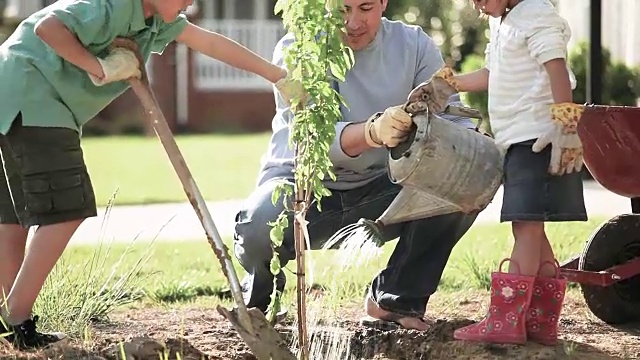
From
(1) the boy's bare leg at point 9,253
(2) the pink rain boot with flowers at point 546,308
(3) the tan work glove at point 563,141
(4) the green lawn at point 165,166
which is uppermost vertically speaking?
(3) the tan work glove at point 563,141

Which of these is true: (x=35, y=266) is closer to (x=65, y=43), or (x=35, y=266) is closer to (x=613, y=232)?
(x=65, y=43)

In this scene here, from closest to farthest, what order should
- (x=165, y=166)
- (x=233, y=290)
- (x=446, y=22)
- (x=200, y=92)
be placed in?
(x=233, y=290) → (x=165, y=166) → (x=446, y=22) → (x=200, y=92)

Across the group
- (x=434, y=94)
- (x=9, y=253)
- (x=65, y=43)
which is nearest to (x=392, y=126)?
(x=434, y=94)

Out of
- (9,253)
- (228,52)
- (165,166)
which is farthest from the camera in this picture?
(165,166)

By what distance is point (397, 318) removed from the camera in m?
4.07

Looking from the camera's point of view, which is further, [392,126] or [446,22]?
[446,22]

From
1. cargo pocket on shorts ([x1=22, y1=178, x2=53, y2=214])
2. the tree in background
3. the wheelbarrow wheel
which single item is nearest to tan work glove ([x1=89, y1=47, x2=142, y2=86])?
cargo pocket on shorts ([x1=22, y1=178, x2=53, y2=214])

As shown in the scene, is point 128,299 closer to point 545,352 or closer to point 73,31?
point 73,31

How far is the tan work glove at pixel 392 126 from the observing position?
3527 millimetres

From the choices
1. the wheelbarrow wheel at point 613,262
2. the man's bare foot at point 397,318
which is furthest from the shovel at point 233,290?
the wheelbarrow wheel at point 613,262

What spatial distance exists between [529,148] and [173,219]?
4013 mm

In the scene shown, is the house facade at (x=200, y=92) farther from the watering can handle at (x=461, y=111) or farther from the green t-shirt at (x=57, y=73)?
the watering can handle at (x=461, y=111)

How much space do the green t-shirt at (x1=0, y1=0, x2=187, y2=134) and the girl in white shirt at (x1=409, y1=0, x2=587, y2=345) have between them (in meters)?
0.85

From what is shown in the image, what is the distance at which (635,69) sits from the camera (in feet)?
36.0
